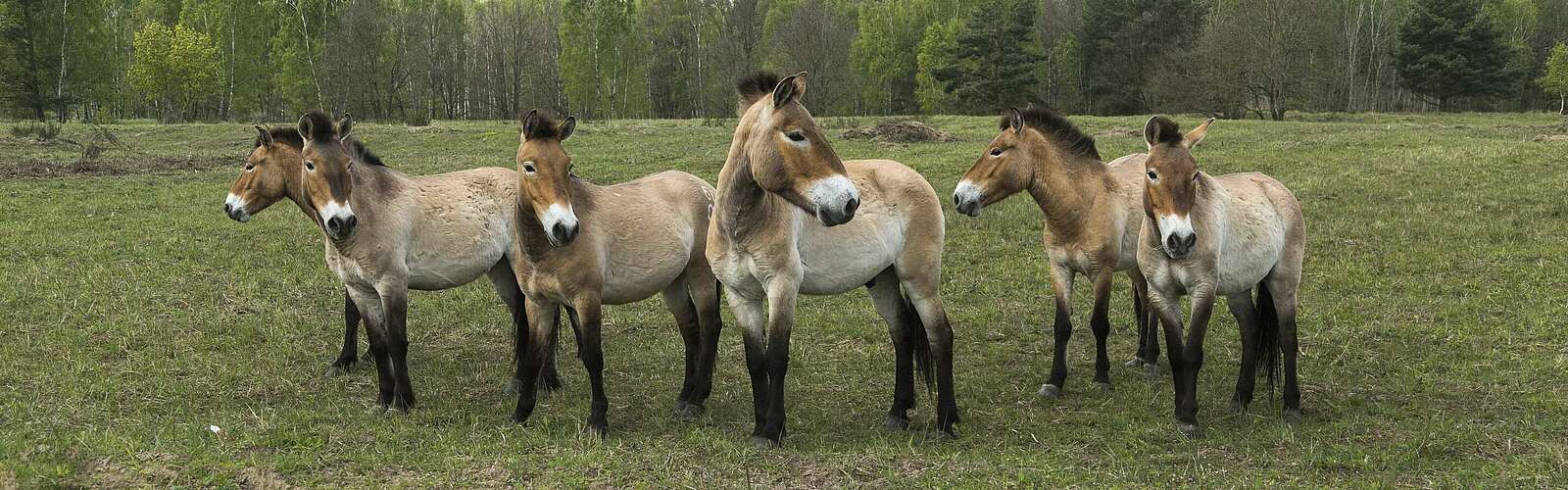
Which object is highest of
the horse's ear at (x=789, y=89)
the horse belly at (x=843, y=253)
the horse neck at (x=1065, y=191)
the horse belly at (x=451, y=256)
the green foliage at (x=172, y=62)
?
the green foliage at (x=172, y=62)

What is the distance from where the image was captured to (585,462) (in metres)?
5.44

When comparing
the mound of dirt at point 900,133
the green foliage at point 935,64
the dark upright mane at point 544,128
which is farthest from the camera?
the green foliage at point 935,64

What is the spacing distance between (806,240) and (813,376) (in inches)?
88.2

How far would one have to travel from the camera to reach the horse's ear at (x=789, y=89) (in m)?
5.15

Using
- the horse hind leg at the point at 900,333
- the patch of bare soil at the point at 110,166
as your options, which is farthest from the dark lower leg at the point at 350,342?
the patch of bare soil at the point at 110,166

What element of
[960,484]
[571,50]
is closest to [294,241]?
[960,484]

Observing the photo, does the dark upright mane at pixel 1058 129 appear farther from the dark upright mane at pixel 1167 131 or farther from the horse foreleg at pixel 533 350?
the horse foreleg at pixel 533 350

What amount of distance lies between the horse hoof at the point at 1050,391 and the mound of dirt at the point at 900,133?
50.5 feet

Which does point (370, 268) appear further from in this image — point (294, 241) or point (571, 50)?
point (571, 50)

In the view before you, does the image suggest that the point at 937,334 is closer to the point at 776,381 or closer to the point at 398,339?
the point at 776,381

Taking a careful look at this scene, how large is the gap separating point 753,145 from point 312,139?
334cm

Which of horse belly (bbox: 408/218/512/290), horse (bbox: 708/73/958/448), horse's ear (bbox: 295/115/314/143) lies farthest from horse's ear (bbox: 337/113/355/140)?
horse (bbox: 708/73/958/448)

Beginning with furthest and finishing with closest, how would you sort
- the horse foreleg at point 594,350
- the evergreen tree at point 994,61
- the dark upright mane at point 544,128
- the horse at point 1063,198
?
the evergreen tree at point 994,61, the horse at point 1063,198, the horse foreleg at point 594,350, the dark upright mane at point 544,128

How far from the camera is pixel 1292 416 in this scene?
21.7 feet
